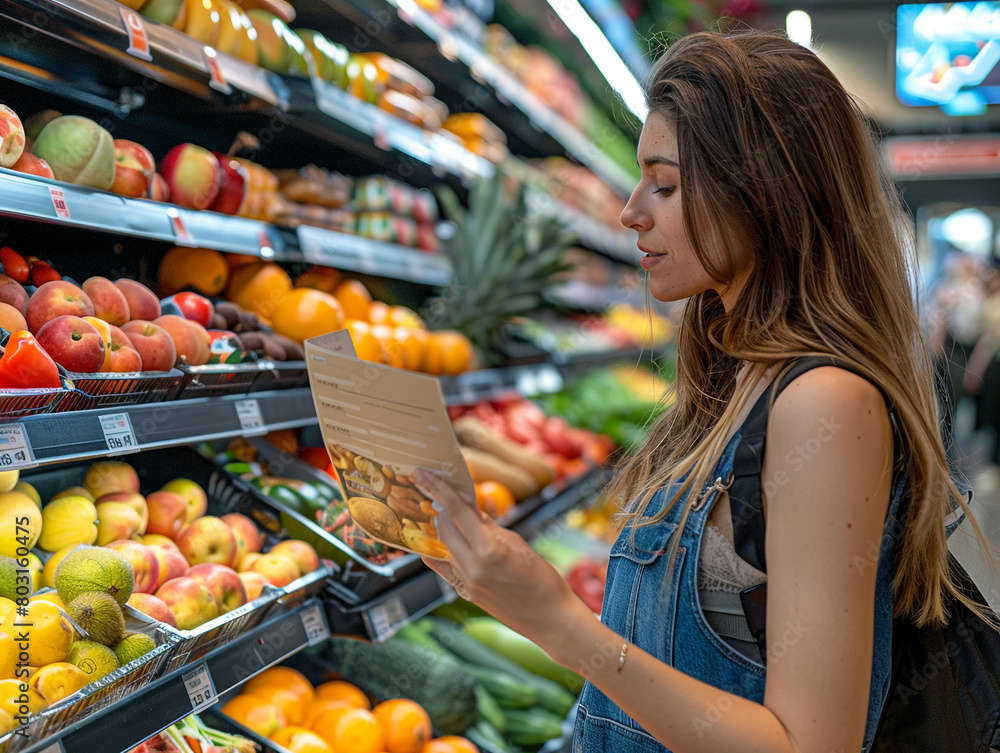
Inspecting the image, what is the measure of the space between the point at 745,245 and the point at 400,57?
2218 millimetres

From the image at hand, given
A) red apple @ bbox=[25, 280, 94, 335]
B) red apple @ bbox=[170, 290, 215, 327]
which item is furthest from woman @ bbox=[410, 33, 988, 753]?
red apple @ bbox=[170, 290, 215, 327]

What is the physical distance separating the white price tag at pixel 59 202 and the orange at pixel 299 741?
104 centimetres

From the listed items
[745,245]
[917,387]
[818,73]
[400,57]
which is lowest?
[917,387]

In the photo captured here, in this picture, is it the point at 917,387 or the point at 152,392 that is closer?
the point at 917,387

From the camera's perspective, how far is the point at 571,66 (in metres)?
5.39

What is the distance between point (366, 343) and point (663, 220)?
1.21 m

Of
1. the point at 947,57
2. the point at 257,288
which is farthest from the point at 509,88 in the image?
the point at 947,57

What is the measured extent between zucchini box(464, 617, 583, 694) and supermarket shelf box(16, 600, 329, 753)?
112 centimetres

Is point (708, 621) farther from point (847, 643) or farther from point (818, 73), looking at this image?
point (818, 73)

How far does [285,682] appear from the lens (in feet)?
5.90

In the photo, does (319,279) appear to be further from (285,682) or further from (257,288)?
(285,682)

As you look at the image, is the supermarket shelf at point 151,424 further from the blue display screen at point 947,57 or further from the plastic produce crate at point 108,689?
the blue display screen at point 947,57

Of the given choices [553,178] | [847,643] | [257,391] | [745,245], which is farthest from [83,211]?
[553,178]

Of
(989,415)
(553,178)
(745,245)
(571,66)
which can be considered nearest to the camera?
(745,245)
